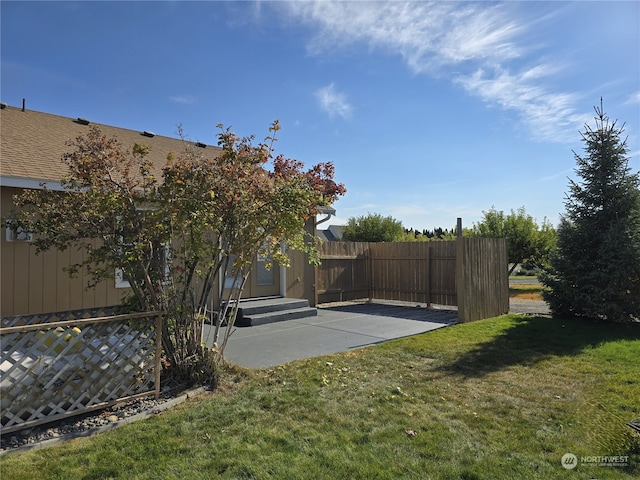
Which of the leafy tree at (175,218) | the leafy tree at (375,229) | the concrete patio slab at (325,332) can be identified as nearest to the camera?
the leafy tree at (175,218)

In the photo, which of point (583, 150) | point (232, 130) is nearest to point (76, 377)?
point (232, 130)

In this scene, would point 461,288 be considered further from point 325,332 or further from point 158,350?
point 158,350

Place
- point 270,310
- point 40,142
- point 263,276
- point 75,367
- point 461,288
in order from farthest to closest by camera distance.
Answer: point 263,276 < point 270,310 < point 461,288 < point 40,142 < point 75,367

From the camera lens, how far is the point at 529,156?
970 cm

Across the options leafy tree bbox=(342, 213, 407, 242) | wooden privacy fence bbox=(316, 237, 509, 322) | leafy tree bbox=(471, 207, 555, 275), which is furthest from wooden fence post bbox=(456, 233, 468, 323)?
leafy tree bbox=(342, 213, 407, 242)

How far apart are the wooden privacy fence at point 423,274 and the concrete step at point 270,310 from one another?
1.97m

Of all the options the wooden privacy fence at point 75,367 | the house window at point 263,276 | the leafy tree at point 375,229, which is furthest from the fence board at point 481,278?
the leafy tree at point 375,229

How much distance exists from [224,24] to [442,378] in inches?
270

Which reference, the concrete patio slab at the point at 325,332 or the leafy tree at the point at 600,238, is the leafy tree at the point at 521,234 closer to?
the leafy tree at the point at 600,238

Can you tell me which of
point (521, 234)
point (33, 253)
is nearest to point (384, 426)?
point (33, 253)

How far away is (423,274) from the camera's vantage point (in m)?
12.4

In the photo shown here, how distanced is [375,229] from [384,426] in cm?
2171

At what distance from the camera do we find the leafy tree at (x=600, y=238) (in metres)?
8.53

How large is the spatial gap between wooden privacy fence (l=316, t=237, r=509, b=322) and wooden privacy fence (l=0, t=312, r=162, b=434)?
22.8ft
